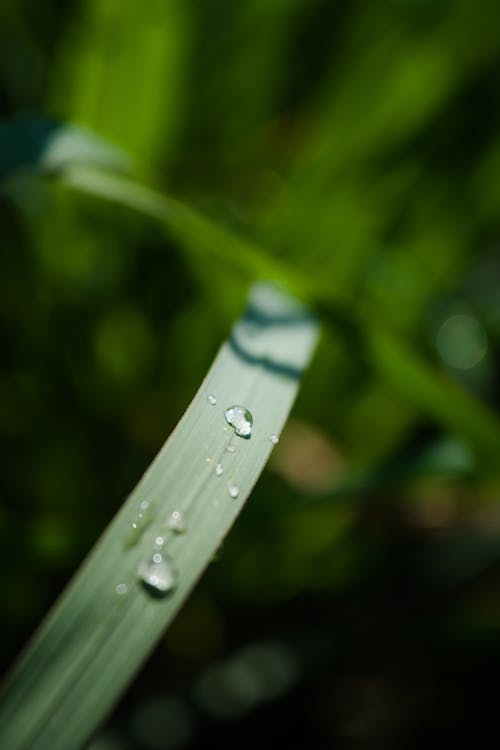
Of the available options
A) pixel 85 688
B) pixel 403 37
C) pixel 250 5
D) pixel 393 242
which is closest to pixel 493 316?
pixel 393 242

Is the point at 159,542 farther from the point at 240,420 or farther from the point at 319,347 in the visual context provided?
the point at 319,347

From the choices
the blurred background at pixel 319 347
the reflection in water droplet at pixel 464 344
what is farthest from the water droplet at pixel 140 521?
the reflection in water droplet at pixel 464 344

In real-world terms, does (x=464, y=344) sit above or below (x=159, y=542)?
above

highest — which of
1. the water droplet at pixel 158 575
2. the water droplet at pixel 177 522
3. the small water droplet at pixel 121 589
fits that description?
the water droplet at pixel 177 522

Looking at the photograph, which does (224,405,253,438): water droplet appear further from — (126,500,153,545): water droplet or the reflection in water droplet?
the reflection in water droplet

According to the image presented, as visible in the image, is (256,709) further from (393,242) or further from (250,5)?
(250,5)

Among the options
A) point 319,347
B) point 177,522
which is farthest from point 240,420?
point 319,347

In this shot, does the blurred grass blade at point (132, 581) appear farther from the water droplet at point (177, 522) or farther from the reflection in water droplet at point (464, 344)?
the reflection in water droplet at point (464, 344)
